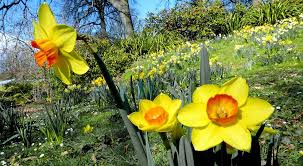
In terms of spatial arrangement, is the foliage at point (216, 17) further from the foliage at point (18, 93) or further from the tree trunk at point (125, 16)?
the foliage at point (18, 93)

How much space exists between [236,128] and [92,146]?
97.6 inches

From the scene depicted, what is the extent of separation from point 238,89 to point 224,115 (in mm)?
76

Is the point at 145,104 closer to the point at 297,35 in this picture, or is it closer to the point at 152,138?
the point at 152,138

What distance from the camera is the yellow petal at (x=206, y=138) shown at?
78 centimetres

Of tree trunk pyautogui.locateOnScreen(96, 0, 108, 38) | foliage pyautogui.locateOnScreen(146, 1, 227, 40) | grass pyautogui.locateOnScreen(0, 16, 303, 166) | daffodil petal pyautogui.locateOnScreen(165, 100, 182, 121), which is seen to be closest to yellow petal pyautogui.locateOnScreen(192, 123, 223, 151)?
daffodil petal pyautogui.locateOnScreen(165, 100, 182, 121)

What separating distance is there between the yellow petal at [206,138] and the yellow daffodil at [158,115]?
10cm

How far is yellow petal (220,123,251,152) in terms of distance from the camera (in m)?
0.77

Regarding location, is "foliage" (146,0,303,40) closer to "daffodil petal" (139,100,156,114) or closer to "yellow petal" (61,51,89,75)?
"daffodil petal" (139,100,156,114)

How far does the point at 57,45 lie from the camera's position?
2.88 ft

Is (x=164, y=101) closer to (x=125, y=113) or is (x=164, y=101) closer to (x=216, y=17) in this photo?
(x=125, y=113)

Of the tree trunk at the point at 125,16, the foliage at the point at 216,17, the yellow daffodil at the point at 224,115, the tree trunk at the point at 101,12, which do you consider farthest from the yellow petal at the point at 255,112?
the tree trunk at the point at 101,12

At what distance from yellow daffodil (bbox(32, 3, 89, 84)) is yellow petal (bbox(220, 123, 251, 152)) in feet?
1.19

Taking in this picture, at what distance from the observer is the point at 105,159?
2.72m

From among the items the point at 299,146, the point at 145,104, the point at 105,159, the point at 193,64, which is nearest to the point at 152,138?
the point at 105,159
